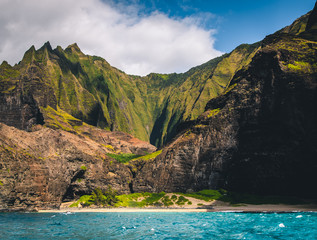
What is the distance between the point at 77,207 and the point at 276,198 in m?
91.2

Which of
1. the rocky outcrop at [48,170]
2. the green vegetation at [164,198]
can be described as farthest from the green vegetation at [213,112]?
the rocky outcrop at [48,170]

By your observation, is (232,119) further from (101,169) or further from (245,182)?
(101,169)

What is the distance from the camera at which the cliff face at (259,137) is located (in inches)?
3925

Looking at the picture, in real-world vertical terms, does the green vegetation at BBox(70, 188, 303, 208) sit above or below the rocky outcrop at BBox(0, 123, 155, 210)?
below

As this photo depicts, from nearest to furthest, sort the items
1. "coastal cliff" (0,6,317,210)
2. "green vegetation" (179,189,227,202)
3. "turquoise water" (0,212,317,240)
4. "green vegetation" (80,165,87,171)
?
1. "turquoise water" (0,212,317,240)
2. "coastal cliff" (0,6,317,210)
3. "green vegetation" (179,189,227,202)
4. "green vegetation" (80,165,87,171)

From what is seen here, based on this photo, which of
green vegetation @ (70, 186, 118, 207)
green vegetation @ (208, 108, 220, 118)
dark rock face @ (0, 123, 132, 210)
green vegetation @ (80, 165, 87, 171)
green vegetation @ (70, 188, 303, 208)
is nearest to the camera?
dark rock face @ (0, 123, 132, 210)

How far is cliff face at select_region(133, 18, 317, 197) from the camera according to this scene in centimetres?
9969

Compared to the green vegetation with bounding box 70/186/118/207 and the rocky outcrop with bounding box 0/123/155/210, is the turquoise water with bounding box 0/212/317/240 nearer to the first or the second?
the rocky outcrop with bounding box 0/123/155/210

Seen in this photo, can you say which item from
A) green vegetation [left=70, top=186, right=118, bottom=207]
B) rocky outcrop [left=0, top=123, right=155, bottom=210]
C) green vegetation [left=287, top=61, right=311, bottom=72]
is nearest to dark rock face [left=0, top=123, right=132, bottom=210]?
rocky outcrop [left=0, top=123, right=155, bottom=210]

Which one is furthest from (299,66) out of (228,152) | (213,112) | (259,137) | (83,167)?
(83,167)

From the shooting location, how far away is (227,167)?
128m

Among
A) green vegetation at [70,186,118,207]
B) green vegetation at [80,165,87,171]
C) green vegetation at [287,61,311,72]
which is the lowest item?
green vegetation at [70,186,118,207]

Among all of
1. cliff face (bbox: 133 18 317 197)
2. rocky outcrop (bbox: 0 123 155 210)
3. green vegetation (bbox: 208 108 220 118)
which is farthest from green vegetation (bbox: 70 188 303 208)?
green vegetation (bbox: 208 108 220 118)

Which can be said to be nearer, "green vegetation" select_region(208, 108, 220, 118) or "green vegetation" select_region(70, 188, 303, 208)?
"green vegetation" select_region(70, 188, 303, 208)
